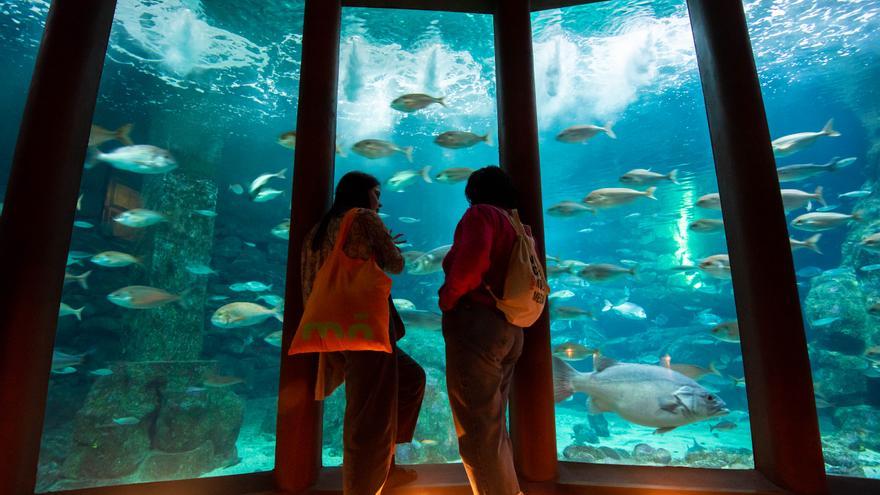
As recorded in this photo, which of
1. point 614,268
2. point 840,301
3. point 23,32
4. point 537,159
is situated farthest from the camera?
point 23,32

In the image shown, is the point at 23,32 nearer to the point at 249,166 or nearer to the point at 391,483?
the point at 249,166

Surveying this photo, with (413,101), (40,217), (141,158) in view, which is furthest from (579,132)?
(141,158)

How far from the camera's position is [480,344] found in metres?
1.71

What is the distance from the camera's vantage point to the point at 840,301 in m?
11.1

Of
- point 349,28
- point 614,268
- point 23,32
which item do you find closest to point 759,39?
point 614,268

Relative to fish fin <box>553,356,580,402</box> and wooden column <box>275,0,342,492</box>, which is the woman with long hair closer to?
wooden column <box>275,0,342,492</box>

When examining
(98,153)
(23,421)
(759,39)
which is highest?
(759,39)

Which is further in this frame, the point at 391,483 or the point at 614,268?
the point at 614,268

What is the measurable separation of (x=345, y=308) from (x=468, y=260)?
2.10 feet

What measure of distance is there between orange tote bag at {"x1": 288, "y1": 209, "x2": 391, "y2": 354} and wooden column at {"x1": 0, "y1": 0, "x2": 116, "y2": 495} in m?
1.86

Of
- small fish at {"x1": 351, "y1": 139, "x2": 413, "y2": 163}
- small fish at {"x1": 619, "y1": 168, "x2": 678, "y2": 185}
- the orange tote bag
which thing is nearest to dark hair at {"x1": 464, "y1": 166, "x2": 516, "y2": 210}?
the orange tote bag

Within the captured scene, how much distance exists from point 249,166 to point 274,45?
16.0m

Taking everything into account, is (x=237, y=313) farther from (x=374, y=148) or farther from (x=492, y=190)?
(x=492, y=190)

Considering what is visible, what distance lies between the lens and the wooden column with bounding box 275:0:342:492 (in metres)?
2.35
